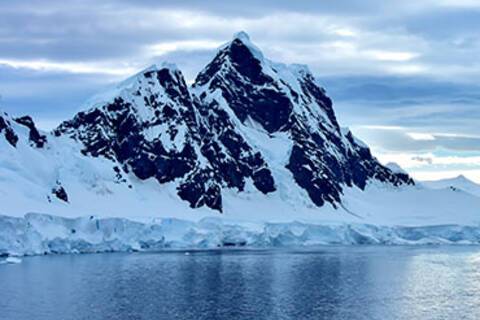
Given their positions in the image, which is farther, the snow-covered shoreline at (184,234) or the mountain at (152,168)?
the mountain at (152,168)

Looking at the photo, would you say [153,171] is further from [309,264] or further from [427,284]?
[427,284]

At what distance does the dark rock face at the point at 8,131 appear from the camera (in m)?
132

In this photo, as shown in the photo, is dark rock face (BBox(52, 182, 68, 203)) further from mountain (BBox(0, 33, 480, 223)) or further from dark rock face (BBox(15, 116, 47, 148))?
dark rock face (BBox(15, 116, 47, 148))

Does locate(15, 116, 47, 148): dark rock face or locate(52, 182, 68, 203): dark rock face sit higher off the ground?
locate(15, 116, 47, 148): dark rock face

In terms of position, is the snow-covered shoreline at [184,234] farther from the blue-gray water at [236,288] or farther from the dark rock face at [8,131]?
the dark rock face at [8,131]

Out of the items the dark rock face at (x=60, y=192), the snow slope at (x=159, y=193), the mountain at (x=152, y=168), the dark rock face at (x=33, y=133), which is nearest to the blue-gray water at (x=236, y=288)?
the snow slope at (x=159, y=193)

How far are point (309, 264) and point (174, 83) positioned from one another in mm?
96504

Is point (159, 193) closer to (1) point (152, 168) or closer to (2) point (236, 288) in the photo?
(1) point (152, 168)

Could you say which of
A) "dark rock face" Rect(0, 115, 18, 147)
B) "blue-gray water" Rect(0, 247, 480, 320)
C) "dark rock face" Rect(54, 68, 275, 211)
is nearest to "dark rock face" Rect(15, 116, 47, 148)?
"dark rock face" Rect(0, 115, 18, 147)

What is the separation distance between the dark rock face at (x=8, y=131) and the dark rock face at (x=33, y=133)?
8922mm

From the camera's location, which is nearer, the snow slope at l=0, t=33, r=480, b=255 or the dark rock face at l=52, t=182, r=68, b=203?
the snow slope at l=0, t=33, r=480, b=255

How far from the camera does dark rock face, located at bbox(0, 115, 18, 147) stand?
132 m

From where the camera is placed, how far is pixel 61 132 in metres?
169

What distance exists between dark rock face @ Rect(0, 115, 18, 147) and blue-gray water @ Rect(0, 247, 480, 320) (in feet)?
108
